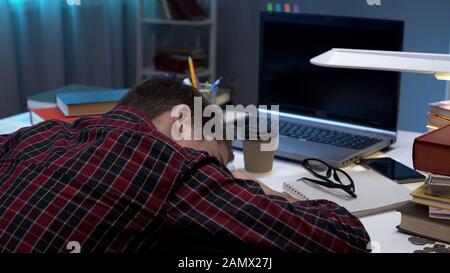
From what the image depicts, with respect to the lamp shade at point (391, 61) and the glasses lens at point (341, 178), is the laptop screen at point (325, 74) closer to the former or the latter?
the glasses lens at point (341, 178)

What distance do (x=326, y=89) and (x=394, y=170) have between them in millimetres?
341

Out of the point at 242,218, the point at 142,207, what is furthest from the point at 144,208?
the point at 242,218

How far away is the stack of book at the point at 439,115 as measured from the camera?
1.30m

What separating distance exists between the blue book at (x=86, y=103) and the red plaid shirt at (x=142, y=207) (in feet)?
2.53

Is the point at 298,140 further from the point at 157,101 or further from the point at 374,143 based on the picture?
the point at 157,101

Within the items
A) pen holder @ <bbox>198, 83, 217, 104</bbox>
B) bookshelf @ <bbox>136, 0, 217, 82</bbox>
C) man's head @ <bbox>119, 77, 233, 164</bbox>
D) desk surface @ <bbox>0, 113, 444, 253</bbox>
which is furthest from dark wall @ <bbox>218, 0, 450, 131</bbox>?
man's head @ <bbox>119, 77, 233, 164</bbox>

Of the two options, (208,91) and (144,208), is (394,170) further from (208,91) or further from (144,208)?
(144,208)

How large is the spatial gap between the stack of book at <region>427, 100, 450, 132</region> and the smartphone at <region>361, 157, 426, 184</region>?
118 millimetres

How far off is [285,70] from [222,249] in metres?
0.93

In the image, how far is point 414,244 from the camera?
3.56 feet

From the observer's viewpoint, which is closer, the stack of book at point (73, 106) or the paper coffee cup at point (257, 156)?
the paper coffee cup at point (257, 156)

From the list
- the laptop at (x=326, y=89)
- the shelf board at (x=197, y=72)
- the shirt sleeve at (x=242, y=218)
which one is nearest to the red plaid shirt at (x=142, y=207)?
the shirt sleeve at (x=242, y=218)

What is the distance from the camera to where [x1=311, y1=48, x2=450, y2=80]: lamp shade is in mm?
1071

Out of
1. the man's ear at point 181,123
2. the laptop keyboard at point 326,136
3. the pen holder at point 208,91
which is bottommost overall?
the laptop keyboard at point 326,136
